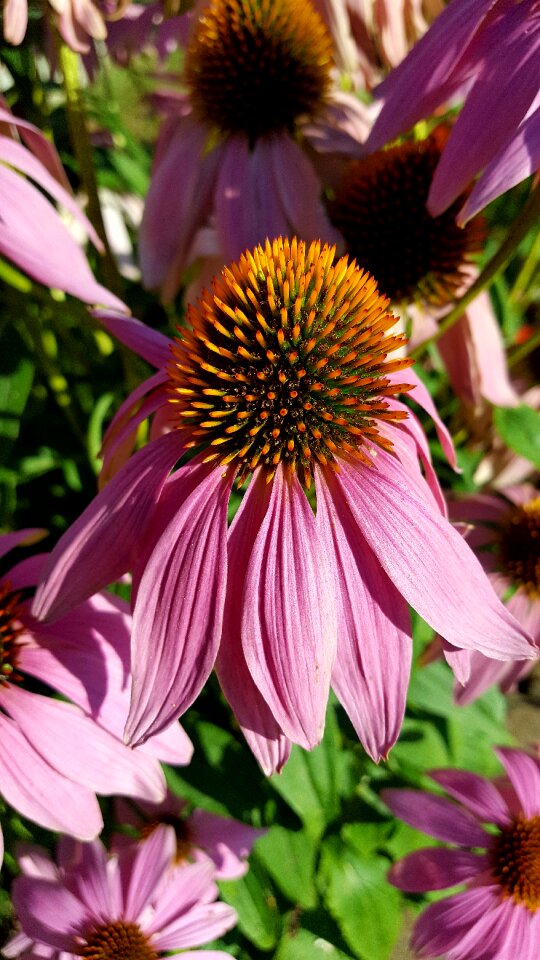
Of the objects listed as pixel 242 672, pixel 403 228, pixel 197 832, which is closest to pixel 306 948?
pixel 197 832

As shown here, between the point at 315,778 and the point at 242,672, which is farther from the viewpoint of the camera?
the point at 315,778

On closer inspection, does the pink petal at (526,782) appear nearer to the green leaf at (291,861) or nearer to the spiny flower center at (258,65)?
the green leaf at (291,861)

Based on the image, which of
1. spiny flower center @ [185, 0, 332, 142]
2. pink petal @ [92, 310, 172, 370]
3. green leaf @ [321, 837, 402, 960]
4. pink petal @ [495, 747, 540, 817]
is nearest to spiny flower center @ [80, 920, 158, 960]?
green leaf @ [321, 837, 402, 960]

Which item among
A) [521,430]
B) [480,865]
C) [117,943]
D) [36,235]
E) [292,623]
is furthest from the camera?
[521,430]

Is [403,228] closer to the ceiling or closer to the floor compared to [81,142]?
closer to the floor

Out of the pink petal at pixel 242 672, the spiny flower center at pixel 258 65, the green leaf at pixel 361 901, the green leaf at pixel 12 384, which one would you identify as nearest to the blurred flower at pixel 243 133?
the spiny flower center at pixel 258 65

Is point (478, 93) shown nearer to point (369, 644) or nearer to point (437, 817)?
point (369, 644)

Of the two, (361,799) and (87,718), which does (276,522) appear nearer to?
(87,718)

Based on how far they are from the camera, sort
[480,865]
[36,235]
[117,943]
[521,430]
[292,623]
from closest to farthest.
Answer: [292,623] < [36,235] < [117,943] < [480,865] < [521,430]
